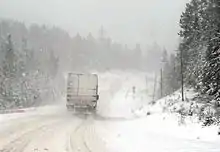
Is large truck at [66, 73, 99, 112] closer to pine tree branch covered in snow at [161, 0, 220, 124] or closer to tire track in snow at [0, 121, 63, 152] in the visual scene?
pine tree branch covered in snow at [161, 0, 220, 124]

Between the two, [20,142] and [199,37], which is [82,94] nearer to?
[199,37]

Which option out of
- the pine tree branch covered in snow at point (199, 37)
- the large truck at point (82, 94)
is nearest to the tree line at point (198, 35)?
the pine tree branch covered in snow at point (199, 37)

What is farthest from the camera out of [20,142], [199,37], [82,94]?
[199,37]

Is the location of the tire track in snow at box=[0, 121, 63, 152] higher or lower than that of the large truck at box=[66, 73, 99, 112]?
lower

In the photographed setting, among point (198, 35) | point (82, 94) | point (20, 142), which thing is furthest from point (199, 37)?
point (20, 142)

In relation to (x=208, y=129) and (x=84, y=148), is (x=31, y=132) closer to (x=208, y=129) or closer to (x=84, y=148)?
(x=84, y=148)

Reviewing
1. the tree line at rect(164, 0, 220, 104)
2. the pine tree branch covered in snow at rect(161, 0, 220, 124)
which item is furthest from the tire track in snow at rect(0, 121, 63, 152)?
the tree line at rect(164, 0, 220, 104)

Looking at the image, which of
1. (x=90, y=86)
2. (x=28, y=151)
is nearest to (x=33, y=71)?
(x=90, y=86)

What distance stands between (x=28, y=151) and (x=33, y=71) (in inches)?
4393

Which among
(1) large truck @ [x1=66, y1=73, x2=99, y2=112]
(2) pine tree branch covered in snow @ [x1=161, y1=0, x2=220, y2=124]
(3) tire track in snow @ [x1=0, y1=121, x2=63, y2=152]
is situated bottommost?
(3) tire track in snow @ [x1=0, y1=121, x2=63, y2=152]

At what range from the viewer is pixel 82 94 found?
126ft

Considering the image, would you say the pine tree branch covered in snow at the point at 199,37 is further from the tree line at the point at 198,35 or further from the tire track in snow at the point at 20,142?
the tire track in snow at the point at 20,142

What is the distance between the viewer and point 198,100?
36719 mm

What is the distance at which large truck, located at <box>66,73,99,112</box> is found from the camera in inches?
1505
